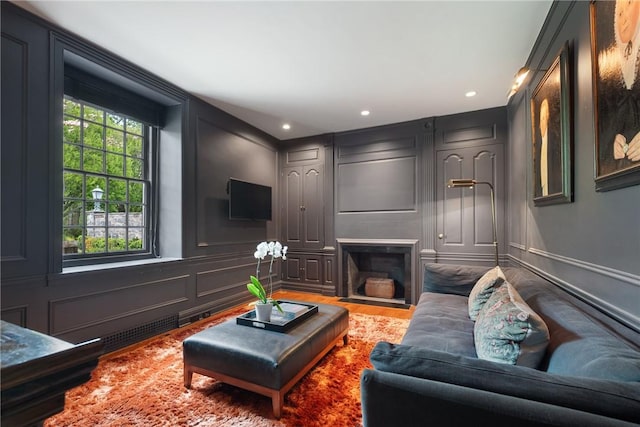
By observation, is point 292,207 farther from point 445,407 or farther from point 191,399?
point 445,407

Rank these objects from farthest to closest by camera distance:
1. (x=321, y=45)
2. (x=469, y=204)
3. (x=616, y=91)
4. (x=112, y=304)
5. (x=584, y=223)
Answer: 1. (x=469, y=204)
2. (x=112, y=304)
3. (x=321, y=45)
4. (x=584, y=223)
5. (x=616, y=91)

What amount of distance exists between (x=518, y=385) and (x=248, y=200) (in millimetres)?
3866

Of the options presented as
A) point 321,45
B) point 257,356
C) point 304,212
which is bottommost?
point 257,356

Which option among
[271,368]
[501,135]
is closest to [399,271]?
[501,135]

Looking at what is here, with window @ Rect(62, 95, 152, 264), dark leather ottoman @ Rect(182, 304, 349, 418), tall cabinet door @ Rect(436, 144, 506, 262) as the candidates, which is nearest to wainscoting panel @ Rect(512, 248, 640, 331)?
dark leather ottoman @ Rect(182, 304, 349, 418)

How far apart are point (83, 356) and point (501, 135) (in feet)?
15.2

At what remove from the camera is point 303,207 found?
16.8 feet

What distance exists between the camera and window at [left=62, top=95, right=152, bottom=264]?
8.87 feet

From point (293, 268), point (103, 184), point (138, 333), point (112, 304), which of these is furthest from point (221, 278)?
point (103, 184)

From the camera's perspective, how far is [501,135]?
12.7 ft

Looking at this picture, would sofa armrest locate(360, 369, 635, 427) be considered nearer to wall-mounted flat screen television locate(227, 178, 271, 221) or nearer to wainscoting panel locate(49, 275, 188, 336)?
wainscoting panel locate(49, 275, 188, 336)

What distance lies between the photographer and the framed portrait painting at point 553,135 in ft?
5.72

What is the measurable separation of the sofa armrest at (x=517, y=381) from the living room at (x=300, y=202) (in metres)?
0.56

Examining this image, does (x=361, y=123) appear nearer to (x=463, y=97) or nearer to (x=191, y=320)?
(x=463, y=97)
